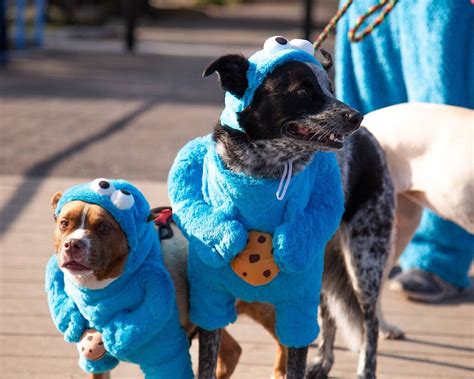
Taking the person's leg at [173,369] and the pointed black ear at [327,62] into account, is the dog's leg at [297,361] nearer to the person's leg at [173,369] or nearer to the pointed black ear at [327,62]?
the person's leg at [173,369]

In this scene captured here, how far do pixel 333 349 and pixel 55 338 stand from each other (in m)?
1.18

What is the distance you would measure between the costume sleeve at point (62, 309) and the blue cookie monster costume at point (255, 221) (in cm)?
38

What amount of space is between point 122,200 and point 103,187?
0.08m

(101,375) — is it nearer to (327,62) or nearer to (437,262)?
(327,62)

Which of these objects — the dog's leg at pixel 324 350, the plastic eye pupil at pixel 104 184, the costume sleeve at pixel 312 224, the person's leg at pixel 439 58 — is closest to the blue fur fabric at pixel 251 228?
the costume sleeve at pixel 312 224

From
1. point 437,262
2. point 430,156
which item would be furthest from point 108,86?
point 430,156

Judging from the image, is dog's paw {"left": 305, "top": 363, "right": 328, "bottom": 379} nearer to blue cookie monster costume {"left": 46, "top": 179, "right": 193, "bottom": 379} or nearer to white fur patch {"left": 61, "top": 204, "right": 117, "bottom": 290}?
blue cookie monster costume {"left": 46, "top": 179, "right": 193, "bottom": 379}

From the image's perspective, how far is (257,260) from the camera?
2873 millimetres

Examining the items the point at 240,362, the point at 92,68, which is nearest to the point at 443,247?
the point at 240,362

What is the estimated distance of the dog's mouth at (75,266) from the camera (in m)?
2.81

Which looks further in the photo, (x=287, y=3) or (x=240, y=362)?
(x=287, y=3)

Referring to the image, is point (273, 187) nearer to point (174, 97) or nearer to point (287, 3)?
point (174, 97)

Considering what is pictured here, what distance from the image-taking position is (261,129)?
109 inches

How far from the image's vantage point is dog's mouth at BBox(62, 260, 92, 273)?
2807 millimetres
